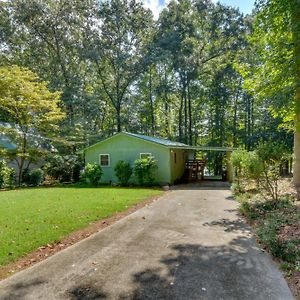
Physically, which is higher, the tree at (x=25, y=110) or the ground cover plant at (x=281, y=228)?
the tree at (x=25, y=110)

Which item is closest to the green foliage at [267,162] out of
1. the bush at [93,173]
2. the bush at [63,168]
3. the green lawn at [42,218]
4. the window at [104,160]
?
the green lawn at [42,218]

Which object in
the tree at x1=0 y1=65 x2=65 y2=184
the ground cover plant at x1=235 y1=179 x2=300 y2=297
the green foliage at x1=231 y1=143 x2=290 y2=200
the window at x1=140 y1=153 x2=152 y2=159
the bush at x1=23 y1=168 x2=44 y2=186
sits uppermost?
the tree at x1=0 y1=65 x2=65 y2=184

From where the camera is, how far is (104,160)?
19516 millimetres

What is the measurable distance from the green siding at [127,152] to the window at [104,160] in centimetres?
21

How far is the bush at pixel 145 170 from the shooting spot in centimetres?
1689

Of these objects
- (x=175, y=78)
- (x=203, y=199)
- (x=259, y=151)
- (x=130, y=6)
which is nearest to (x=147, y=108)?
(x=175, y=78)

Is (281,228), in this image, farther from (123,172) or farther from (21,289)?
(123,172)

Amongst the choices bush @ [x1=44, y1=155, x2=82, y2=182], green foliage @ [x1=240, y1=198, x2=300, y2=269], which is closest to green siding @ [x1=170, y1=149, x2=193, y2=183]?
bush @ [x1=44, y1=155, x2=82, y2=182]

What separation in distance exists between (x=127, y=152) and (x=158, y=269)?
1471 centimetres

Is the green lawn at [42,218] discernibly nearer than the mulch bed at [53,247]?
No

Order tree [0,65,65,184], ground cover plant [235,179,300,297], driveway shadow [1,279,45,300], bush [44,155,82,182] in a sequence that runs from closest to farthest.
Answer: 1. driveway shadow [1,279,45,300]
2. ground cover plant [235,179,300,297]
3. tree [0,65,65,184]
4. bush [44,155,82,182]

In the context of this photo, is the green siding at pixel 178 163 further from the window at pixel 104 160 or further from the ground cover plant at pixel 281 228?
the ground cover plant at pixel 281 228

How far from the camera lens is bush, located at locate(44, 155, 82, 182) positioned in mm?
20156

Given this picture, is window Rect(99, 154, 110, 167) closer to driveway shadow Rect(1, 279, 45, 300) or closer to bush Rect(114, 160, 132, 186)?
bush Rect(114, 160, 132, 186)
